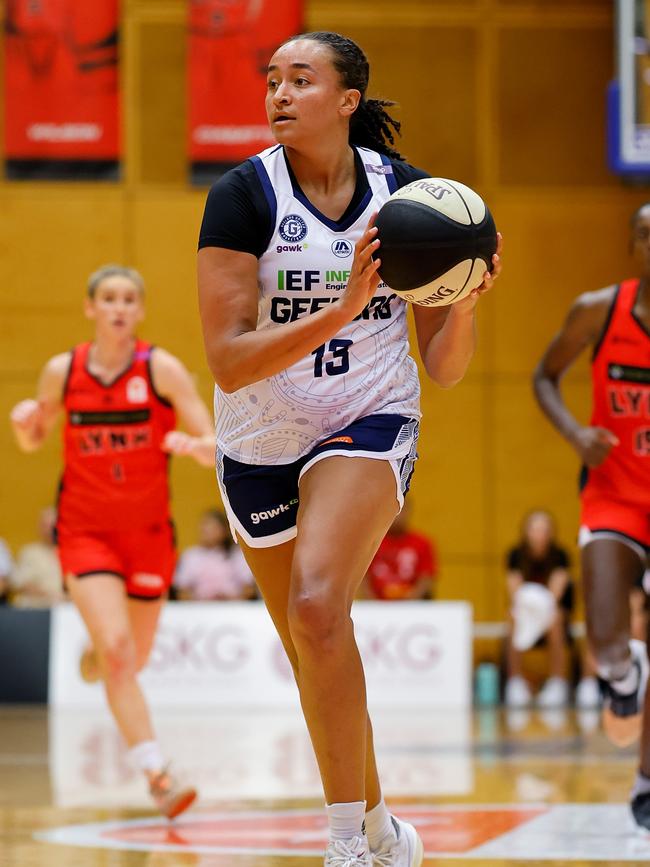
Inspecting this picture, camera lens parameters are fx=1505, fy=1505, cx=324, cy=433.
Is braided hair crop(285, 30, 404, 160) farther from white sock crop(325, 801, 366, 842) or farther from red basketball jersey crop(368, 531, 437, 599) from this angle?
red basketball jersey crop(368, 531, 437, 599)

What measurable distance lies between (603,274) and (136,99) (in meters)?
4.80

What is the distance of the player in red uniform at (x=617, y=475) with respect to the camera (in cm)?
546

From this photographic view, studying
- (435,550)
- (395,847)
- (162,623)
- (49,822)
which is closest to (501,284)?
(435,550)

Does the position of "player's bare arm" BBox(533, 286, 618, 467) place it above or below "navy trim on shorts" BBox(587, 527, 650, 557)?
above

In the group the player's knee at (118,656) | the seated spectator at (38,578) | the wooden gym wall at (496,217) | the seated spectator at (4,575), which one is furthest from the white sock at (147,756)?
the wooden gym wall at (496,217)

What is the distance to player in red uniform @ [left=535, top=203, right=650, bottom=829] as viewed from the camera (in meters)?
5.46

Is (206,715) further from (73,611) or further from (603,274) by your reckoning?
(603,274)

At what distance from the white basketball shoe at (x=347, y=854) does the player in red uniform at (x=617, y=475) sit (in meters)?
1.95

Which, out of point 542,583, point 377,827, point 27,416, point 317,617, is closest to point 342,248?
point 317,617

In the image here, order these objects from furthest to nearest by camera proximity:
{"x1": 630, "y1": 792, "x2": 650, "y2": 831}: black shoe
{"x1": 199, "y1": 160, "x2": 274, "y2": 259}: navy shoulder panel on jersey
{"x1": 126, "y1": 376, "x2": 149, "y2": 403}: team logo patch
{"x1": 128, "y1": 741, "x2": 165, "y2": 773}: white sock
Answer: {"x1": 126, "y1": 376, "x2": 149, "y2": 403}: team logo patch, {"x1": 128, "y1": 741, "x2": 165, "y2": 773}: white sock, {"x1": 630, "y1": 792, "x2": 650, "y2": 831}: black shoe, {"x1": 199, "y1": 160, "x2": 274, "y2": 259}: navy shoulder panel on jersey

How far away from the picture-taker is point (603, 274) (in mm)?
14617

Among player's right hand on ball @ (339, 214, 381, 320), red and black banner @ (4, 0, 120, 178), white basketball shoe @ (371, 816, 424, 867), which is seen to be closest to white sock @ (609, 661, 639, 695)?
white basketball shoe @ (371, 816, 424, 867)

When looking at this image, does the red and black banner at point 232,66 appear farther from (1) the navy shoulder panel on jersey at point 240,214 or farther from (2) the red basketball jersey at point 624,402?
(1) the navy shoulder panel on jersey at point 240,214

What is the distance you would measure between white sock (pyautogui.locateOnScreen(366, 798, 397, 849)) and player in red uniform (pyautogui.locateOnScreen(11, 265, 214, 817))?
245cm
